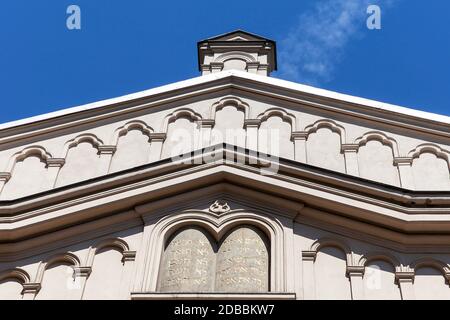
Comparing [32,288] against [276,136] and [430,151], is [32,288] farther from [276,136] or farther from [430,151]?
[430,151]

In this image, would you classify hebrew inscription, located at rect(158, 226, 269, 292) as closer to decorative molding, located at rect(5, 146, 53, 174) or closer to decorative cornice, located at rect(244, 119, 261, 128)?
decorative cornice, located at rect(244, 119, 261, 128)

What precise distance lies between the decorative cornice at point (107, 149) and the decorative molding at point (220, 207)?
2380 mm

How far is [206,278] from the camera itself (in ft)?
37.3

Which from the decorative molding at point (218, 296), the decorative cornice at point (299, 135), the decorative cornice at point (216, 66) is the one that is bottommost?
the decorative molding at point (218, 296)

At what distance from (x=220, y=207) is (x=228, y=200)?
22cm

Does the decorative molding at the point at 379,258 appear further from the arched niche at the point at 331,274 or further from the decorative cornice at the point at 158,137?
the decorative cornice at the point at 158,137

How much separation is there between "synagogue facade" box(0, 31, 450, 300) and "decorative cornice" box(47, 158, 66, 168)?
34mm

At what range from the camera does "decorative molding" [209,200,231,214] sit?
1239 centimetres

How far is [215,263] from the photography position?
11.6m

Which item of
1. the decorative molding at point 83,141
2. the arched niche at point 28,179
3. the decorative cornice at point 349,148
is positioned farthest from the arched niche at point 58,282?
the decorative cornice at point 349,148

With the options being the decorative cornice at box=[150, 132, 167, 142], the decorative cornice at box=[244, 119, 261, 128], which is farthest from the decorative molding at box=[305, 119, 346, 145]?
the decorative cornice at box=[150, 132, 167, 142]

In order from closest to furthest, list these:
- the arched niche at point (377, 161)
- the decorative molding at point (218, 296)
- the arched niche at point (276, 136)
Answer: the decorative molding at point (218, 296), the arched niche at point (377, 161), the arched niche at point (276, 136)

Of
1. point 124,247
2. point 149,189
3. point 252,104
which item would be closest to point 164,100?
point 252,104

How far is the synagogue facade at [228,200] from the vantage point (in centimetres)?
1131
